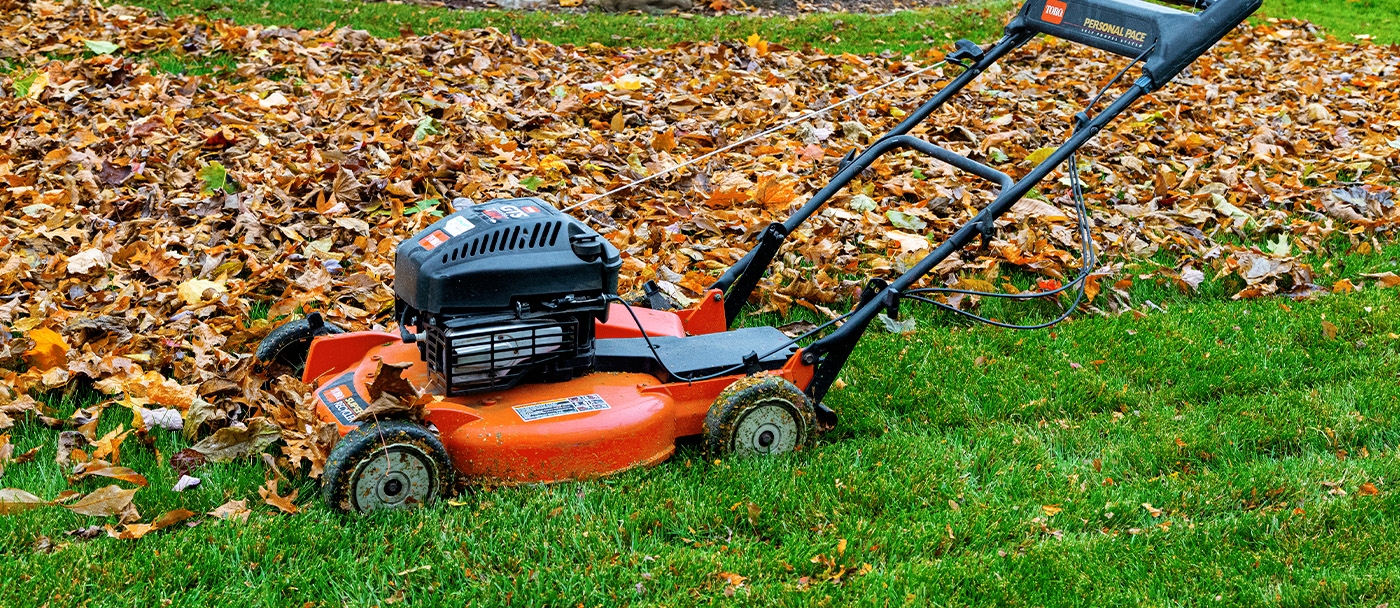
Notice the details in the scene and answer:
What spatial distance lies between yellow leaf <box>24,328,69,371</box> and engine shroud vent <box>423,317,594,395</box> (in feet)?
4.63

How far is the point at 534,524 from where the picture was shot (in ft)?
11.1

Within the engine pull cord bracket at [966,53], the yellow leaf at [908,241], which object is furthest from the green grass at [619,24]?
the engine pull cord bracket at [966,53]

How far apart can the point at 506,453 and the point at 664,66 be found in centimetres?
548

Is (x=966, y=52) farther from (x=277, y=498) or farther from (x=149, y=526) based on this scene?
(x=149, y=526)

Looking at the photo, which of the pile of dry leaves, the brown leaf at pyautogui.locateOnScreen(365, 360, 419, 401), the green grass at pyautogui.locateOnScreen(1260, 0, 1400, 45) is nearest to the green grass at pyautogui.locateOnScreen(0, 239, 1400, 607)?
the brown leaf at pyautogui.locateOnScreen(365, 360, 419, 401)

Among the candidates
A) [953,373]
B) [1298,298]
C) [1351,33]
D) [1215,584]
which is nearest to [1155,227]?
[1298,298]

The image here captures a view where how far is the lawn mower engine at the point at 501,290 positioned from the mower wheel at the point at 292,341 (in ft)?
1.55

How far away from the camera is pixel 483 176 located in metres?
6.10

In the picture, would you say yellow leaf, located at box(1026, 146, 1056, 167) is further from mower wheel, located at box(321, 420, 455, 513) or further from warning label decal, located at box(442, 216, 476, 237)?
mower wheel, located at box(321, 420, 455, 513)

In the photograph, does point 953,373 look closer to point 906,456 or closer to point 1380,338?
point 906,456

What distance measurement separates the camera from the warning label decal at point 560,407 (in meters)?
3.55

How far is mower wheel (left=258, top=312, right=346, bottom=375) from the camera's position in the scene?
4.02 m

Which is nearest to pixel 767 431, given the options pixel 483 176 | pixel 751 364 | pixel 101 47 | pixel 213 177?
pixel 751 364

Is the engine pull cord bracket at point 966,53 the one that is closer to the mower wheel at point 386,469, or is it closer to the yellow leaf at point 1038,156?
the mower wheel at point 386,469
